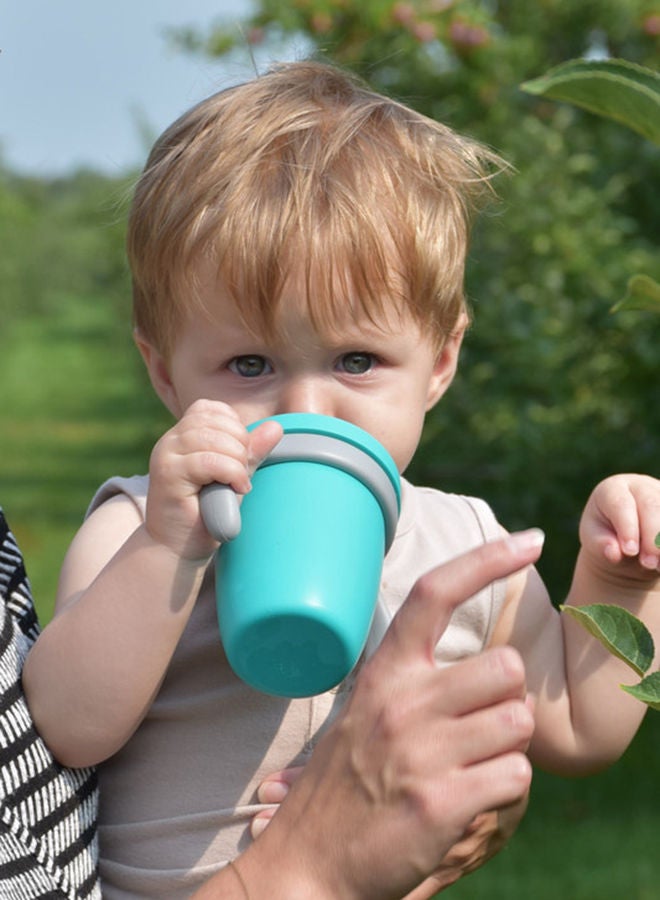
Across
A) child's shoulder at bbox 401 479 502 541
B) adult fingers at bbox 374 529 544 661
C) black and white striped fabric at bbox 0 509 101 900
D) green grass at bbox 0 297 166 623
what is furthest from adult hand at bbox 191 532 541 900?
green grass at bbox 0 297 166 623

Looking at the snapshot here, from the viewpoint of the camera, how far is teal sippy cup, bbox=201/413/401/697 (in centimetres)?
144

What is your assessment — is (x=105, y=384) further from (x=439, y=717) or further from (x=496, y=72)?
(x=439, y=717)

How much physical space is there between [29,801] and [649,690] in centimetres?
70

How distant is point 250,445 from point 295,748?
492 mm

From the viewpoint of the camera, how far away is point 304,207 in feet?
6.00

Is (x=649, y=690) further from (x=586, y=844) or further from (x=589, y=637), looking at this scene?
(x=586, y=844)

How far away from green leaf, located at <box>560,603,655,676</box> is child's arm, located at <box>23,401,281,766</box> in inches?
17.3

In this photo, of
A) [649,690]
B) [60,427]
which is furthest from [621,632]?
[60,427]

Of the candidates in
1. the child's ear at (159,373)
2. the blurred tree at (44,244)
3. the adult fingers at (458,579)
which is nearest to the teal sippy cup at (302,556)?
the adult fingers at (458,579)

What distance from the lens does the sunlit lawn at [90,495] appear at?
16.5 feet

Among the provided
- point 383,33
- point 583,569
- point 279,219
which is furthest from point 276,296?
point 383,33

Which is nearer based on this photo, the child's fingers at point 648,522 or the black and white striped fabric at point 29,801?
the black and white striped fabric at point 29,801

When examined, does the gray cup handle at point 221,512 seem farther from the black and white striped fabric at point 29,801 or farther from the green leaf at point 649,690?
the green leaf at point 649,690

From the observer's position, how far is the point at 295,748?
5.87 ft
